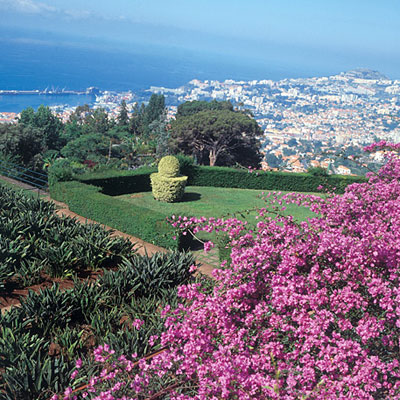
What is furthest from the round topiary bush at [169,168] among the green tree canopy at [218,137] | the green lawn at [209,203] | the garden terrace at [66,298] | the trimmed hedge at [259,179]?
the green tree canopy at [218,137]

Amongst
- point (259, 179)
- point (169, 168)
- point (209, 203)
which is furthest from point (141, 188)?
point (259, 179)

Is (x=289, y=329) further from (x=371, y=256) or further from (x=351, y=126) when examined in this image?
(x=351, y=126)

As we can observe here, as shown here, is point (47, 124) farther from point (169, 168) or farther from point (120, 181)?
point (169, 168)

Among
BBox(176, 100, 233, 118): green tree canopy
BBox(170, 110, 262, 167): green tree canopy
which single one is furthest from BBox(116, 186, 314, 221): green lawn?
BBox(176, 100, 233, 118): green tree canopy

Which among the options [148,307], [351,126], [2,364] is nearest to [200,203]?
[148,307]

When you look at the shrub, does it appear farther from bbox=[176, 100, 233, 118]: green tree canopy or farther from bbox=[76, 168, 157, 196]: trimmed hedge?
bbox=[176, 100, 233, 118]: green tree canopy

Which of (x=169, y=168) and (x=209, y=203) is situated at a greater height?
(x=169, y=168)

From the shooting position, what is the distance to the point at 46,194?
661 inches

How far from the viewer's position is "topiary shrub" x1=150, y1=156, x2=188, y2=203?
1802 cm

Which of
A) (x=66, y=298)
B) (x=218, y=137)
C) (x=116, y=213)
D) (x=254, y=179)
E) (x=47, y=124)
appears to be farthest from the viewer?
(x=47, y=124)

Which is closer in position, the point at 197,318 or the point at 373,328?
the point at 373,328

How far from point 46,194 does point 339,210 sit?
44.8 ft

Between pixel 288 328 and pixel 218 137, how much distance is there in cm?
3440

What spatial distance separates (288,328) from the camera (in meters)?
3.64
